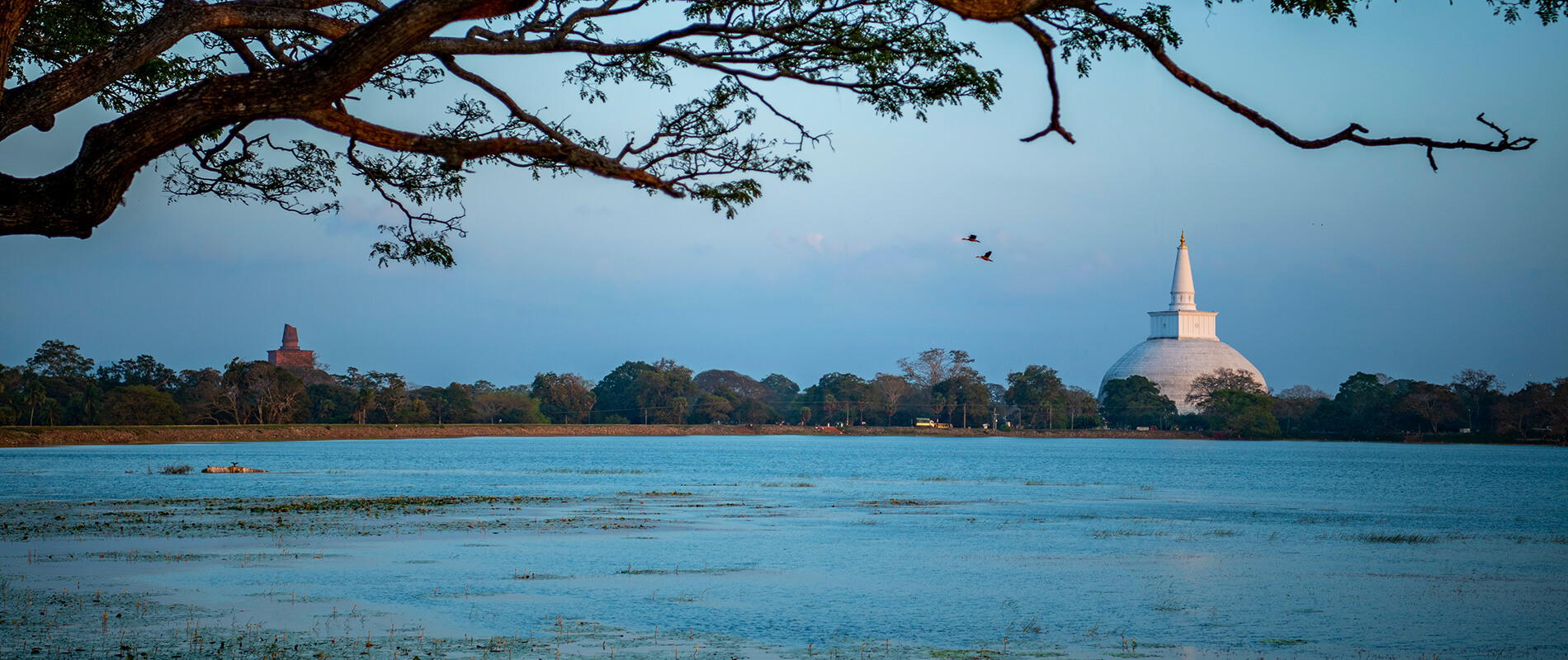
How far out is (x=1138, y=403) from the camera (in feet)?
424

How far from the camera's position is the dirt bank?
243 ft

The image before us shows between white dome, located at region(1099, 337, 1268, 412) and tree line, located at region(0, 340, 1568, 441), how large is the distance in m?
5.35

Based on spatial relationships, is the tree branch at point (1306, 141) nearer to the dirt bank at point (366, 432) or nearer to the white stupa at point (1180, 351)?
the dirt bank at point (366, 432)

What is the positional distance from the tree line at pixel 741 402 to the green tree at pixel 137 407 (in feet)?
0.27

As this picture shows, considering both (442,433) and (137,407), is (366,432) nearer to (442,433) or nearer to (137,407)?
(442,433)

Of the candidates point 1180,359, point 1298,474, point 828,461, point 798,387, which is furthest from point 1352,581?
point 798,387

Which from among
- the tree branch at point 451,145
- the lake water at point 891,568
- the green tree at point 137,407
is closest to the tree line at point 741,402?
the green tree at point 137,407

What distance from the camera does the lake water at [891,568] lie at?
41.9 ft

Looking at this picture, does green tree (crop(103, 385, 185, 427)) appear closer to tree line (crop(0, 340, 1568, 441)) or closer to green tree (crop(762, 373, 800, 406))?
tree line (crop(0, 340, 1568, 441))

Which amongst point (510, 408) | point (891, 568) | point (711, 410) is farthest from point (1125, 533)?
point (711, 410)

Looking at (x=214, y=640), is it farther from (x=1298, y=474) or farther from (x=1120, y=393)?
(x=1120, y=393)

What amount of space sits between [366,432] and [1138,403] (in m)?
73.1

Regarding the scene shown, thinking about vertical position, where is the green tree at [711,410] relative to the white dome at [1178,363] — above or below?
below

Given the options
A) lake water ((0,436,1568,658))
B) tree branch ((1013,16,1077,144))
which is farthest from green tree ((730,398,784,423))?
tree branch ((1013,16,1077,144))
